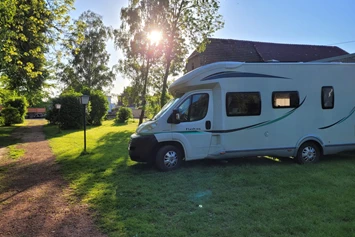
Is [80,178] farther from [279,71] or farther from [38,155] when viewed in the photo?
[279,71]

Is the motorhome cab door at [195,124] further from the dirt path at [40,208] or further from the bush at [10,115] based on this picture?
the bush at [10,115]

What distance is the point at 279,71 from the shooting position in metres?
7.62

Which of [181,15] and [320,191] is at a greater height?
[181,15]

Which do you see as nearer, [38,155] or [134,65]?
[38,155]

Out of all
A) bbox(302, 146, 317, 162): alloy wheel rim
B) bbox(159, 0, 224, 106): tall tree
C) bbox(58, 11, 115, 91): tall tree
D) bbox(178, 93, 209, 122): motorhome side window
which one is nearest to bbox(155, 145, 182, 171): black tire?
bbox(178, 93, 209, 122): motorhome side window

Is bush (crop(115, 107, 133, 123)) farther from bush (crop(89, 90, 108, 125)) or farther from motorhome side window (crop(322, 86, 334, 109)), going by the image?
motorhome side window (crop(322, 86, 334, 109))

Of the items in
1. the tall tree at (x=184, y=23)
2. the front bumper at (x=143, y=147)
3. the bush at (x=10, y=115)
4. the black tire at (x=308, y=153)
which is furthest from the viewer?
the bush at (x=10, y=115)

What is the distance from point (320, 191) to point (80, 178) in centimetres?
558

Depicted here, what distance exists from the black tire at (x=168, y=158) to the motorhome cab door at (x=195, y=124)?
0.25 metres

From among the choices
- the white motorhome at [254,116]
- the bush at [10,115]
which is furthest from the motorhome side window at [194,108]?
the bush at [10,115]

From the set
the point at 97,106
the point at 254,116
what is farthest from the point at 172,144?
the point at 97,106

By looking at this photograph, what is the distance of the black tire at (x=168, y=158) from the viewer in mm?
7066

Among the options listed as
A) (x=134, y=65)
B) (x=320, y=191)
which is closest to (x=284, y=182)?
(x=320, y=191)

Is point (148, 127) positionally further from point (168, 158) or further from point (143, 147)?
point (168, 158)
